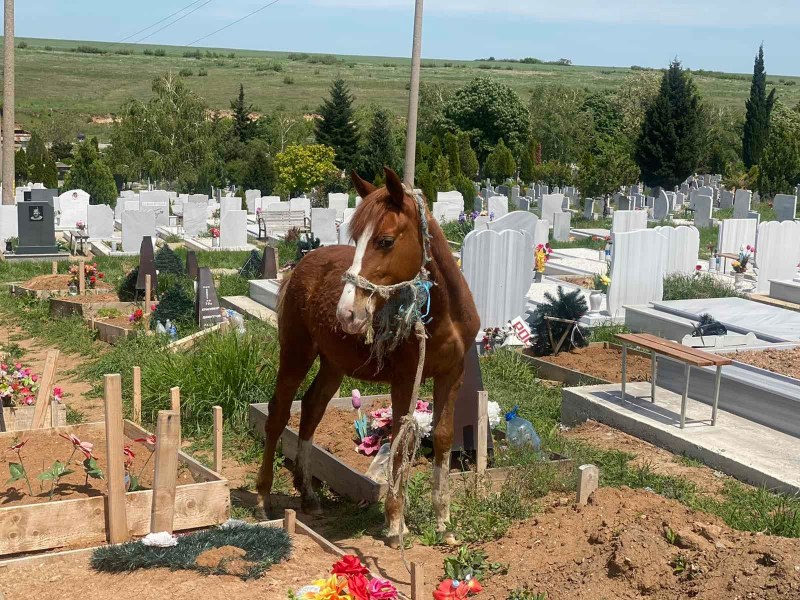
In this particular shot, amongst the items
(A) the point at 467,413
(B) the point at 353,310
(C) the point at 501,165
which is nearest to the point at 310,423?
(A) the point at 467,413

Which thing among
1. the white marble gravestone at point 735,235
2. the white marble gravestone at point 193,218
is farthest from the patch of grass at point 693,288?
the white marble gravestone at point 193,218

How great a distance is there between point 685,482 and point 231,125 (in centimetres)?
5303

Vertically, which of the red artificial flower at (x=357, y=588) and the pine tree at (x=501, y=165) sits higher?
the pine tree at (x=501, y=165)

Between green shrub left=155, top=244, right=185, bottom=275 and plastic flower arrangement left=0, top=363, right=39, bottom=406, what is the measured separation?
315 inches

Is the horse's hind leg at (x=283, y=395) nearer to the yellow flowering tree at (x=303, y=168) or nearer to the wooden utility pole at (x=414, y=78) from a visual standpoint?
the wooden utility pole at (x=414, y=78)

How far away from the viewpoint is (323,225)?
82.2ft

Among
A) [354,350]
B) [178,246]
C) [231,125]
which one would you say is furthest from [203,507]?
[231,125]

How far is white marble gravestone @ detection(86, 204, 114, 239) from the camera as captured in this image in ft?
82.9

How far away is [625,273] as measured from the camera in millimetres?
14414

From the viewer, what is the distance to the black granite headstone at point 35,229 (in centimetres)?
2203

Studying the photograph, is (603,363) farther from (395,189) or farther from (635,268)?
(395,189)

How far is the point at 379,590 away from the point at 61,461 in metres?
3.26

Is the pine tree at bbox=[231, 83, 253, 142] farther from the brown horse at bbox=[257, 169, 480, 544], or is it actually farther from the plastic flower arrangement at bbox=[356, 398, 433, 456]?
the brown horse at bbox=[257, 169, 480, 544]

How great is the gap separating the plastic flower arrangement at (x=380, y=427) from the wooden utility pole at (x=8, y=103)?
18.8m
